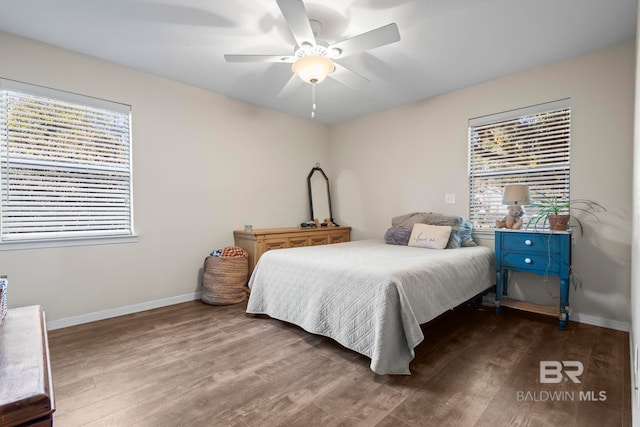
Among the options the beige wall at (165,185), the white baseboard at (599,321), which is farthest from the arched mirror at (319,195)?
the white baseboard at (599,321)

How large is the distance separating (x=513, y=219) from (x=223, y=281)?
9.90ft

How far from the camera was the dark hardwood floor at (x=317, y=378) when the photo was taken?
1.51m

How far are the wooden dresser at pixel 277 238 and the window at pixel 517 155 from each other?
1879 mm

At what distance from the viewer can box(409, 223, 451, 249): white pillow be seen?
3133 mm

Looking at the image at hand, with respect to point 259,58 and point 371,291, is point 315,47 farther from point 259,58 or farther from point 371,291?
point 371,291

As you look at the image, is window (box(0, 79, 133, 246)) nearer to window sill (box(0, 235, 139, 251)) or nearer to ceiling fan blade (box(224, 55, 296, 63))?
window sill (box(0, 235, 139, 251))

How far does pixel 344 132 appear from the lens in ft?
15.7

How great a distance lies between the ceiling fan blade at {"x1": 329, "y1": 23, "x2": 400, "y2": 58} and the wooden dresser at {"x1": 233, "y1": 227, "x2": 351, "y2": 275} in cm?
216

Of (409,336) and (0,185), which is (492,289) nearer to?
(409,336)

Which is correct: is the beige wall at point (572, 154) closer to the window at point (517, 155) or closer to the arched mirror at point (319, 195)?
the window at point (517, 155)

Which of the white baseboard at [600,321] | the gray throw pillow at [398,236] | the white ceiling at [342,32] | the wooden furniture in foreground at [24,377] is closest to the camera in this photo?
the wooden furniture in foreground at [24,377]

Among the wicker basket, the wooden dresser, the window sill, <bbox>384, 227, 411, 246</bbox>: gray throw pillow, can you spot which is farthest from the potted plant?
the window sill

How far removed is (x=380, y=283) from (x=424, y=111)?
2730mm

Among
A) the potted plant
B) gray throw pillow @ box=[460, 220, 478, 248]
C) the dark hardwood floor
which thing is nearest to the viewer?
→ the dark hardwood floor
